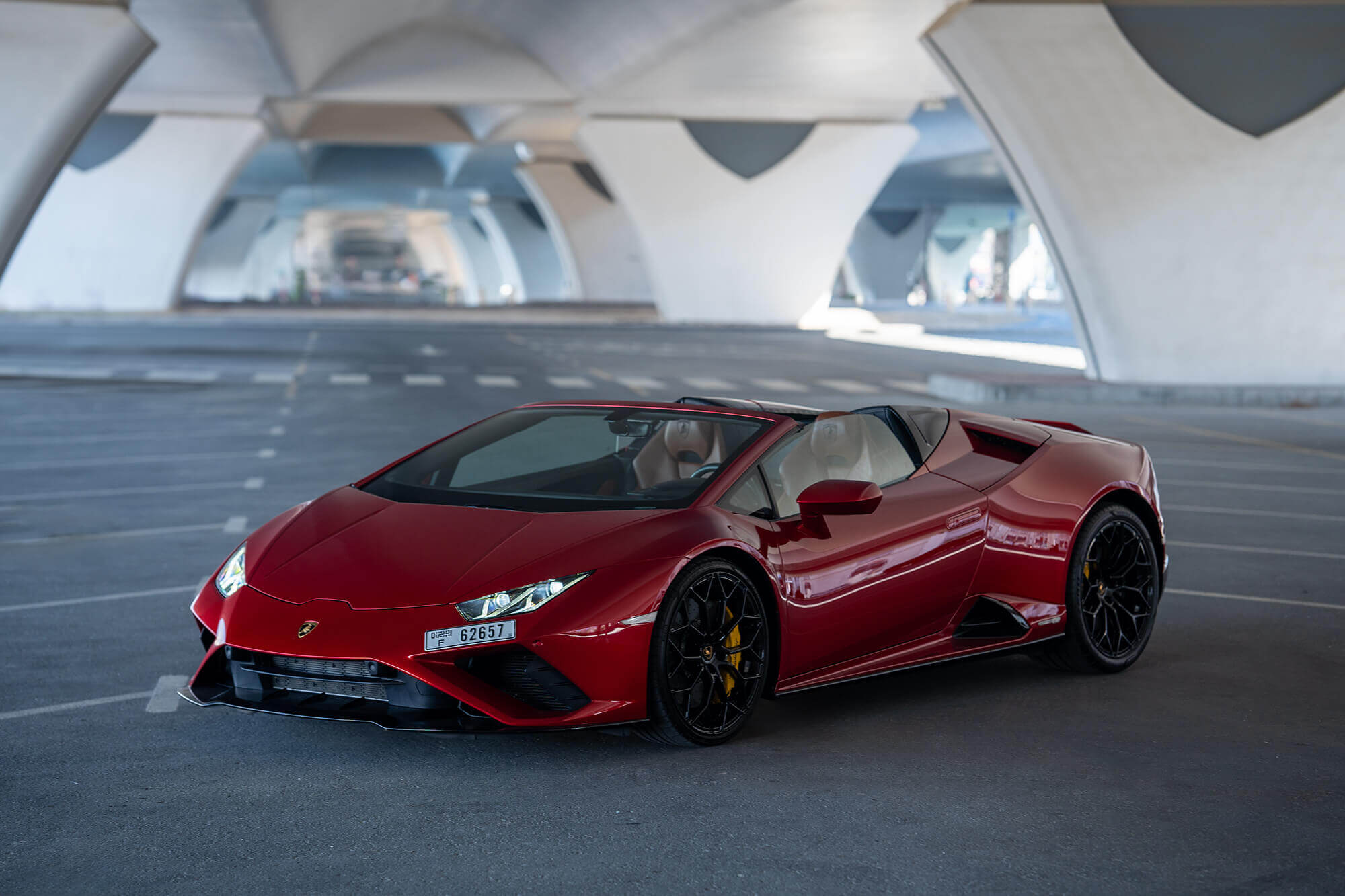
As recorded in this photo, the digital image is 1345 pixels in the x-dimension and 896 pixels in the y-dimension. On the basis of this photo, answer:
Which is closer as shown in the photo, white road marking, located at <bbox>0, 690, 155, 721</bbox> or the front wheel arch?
the front wheel arch

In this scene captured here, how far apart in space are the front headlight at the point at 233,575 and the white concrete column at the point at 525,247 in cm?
8609

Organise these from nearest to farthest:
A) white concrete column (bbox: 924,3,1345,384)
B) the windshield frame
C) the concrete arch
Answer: the windshield frame, white concrete column (bbox: 924,3,1345,384), the concrete arch

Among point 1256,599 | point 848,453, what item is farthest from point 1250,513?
point 848,453

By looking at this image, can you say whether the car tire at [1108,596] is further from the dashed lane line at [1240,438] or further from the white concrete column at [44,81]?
the white concrete column at [44,81]

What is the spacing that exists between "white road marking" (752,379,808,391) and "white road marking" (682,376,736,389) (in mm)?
458

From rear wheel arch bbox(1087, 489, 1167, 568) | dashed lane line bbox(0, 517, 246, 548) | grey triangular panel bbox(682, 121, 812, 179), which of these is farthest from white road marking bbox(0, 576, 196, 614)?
grey triangular panel bbox(682, 121, 812, 179)

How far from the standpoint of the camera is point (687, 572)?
452 cm

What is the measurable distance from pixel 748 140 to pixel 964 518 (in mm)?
43292

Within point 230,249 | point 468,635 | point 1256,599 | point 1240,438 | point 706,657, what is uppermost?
point 230,249

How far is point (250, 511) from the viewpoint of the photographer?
972cm

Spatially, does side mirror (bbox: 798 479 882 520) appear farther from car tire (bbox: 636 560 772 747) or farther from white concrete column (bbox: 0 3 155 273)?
white concrete column (bbox: 0 3 155 273)

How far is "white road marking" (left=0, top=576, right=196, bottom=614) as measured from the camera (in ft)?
22.4

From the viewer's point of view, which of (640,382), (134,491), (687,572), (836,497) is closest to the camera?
(687,572)

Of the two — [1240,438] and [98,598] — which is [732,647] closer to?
[98,598]
